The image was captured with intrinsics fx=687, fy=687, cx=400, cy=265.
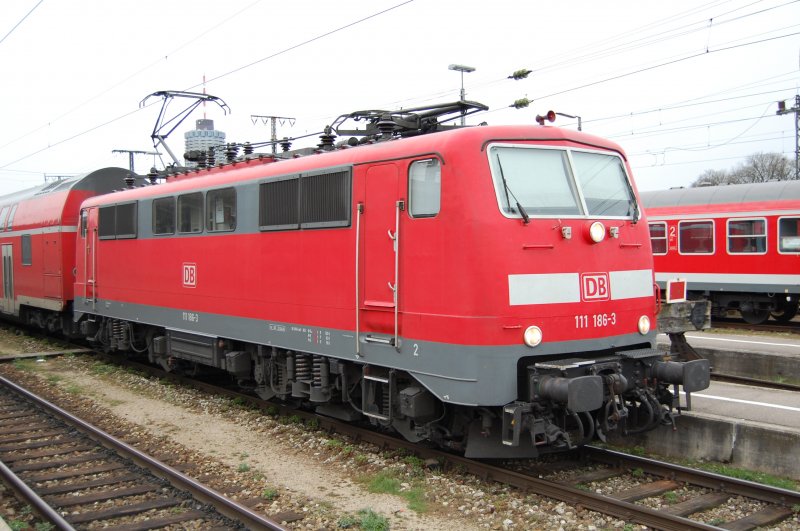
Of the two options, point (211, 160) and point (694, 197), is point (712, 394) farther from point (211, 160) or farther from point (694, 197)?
point (694, 197)

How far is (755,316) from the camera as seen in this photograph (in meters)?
18.9

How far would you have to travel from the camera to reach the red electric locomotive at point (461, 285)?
6266 millimetres

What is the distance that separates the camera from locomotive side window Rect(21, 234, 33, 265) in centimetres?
1769

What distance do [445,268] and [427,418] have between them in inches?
64.3

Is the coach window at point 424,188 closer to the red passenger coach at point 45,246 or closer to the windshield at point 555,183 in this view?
the windshield at point 555,183

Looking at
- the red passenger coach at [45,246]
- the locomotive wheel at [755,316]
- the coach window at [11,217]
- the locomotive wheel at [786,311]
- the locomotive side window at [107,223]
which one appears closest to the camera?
the locomotive side window at [107,223]

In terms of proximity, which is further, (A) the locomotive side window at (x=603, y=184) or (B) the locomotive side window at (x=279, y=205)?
(B) the locomotive side window at (x=279, y=205)

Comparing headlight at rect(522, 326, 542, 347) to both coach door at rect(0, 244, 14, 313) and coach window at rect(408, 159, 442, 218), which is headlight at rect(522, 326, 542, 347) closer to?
coach window at rect(408, 159, 442, 218)

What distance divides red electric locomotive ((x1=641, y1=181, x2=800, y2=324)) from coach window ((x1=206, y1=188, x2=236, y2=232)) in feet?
46.9

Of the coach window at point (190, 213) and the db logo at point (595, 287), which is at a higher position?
the coach window at point (190, 213)

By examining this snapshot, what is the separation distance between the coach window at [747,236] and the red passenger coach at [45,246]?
1578 centimetres

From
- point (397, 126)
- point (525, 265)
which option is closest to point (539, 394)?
point (525, 265)

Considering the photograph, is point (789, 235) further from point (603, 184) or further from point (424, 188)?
point (424, 188)

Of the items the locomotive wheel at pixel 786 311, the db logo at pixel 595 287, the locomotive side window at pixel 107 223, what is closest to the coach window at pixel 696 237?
the locomotive wheel at pixel 786 311
